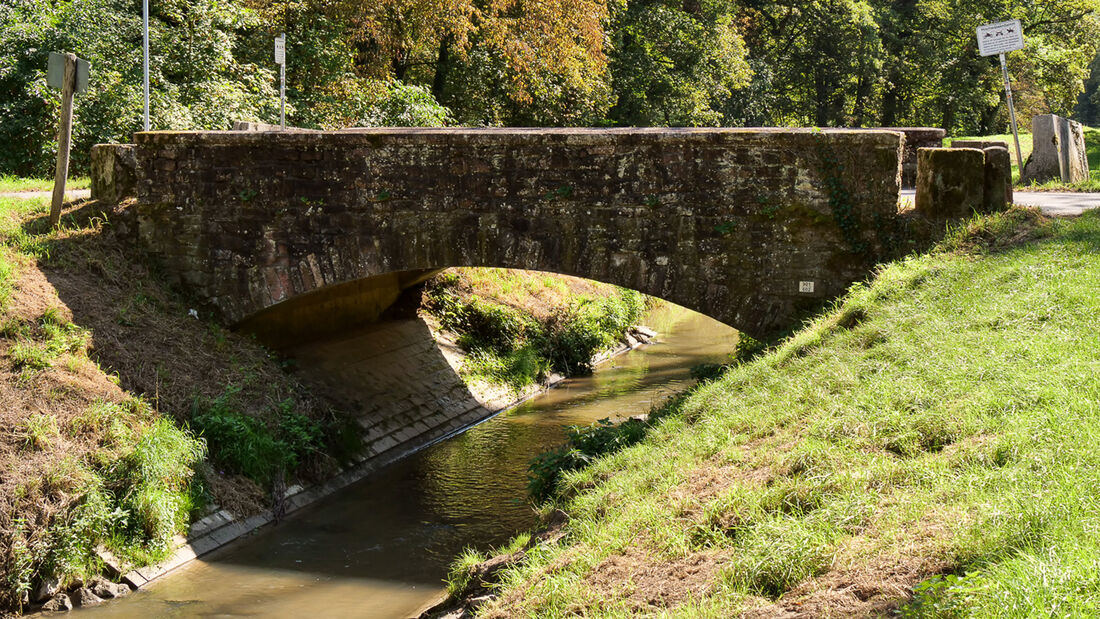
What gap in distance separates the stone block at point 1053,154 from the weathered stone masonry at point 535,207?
574cm

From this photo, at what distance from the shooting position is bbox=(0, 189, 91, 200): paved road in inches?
559

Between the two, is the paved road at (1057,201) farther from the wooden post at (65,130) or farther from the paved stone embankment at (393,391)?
the wooden post at (65,130)

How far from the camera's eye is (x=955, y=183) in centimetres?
1040

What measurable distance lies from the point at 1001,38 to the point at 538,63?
12999 mm

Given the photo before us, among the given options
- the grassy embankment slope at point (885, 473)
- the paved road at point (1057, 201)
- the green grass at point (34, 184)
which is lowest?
the grassy embankment slope at point (885, 473)

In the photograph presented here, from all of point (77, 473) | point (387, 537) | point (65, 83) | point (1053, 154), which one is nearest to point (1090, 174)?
point (1053, 154)

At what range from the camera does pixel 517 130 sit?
37.4ft

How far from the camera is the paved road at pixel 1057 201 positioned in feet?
35.7

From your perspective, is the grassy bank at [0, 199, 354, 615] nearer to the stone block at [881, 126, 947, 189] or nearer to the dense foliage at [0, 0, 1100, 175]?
the dense foliage at [0, 0, 1100, 175]

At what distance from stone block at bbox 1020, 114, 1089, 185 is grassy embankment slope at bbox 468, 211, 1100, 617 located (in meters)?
5.38

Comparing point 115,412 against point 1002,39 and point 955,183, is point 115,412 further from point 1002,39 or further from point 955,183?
point 1002,39

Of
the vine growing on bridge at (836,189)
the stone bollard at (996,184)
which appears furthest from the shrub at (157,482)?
the stone bollard at (996,184)

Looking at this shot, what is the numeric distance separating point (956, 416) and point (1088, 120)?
58.3 metres

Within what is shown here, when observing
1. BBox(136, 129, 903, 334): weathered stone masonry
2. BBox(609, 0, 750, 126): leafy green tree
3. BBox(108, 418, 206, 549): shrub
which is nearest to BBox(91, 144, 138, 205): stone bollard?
BBox(136, 129, 903, 334): weathered stone masonry
